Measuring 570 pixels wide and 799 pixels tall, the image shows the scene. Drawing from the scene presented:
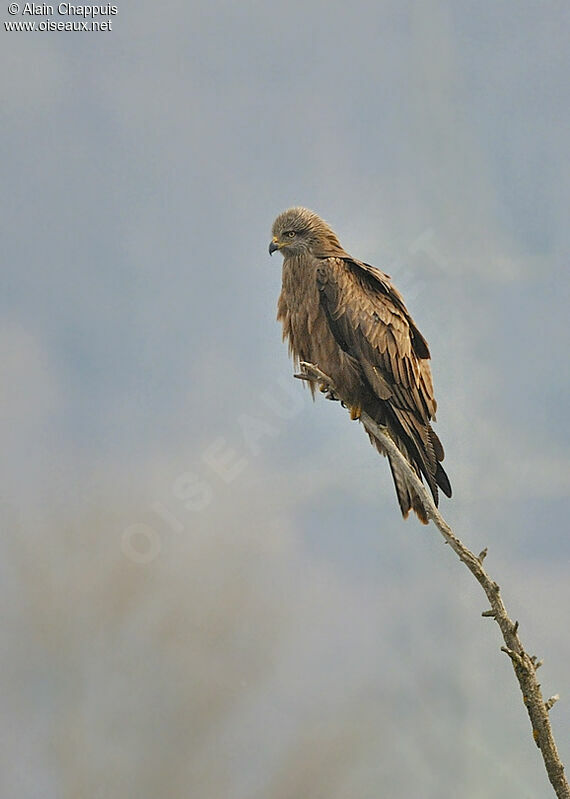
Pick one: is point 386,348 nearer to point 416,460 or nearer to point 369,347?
point 369,347

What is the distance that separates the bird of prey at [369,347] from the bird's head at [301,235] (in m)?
0.02

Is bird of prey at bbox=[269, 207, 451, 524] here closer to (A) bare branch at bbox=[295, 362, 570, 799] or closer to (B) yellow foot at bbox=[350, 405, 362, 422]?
(B) yellow foot at bbox=[350, 405, 362, 422]

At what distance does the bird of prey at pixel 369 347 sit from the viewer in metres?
4.32

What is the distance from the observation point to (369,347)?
437 cm

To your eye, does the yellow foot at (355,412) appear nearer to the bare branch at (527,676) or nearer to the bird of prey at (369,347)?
the bird of prey at (369,347)

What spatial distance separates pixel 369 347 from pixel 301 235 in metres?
0.90

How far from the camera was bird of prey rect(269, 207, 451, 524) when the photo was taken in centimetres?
432

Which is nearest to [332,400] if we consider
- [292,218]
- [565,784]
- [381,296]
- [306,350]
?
[306,350]

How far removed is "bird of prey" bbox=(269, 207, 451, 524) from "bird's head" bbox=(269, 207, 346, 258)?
0.05 ft

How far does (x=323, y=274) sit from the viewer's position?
14.8 ft

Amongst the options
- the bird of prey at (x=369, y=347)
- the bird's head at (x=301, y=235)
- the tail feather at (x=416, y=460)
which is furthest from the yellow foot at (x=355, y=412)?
the bird's head at (x=301, y=235)

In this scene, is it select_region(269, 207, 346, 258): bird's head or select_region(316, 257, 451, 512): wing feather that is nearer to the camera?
select_region(316, 257, 451, 512): wing feather

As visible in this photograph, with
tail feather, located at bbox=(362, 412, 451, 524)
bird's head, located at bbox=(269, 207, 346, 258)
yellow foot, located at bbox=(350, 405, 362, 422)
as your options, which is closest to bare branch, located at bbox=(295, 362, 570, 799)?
tail feather, located at bbox=(362, 412, 451, 524)

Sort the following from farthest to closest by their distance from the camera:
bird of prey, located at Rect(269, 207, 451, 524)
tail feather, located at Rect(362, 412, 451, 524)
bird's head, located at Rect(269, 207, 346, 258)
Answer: bird's head, located at Rect(269, 207, 346, 258)
bird of prey, located at Rect(269, 207, 451, 524)
tail feather, located at Rect(362, 412, 451, 524)
